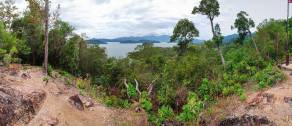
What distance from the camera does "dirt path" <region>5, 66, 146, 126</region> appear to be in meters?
18.7

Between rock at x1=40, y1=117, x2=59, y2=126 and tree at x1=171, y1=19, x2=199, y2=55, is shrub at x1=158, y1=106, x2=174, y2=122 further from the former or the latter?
tree at x1=171, y1=19, x2=199, y2=55

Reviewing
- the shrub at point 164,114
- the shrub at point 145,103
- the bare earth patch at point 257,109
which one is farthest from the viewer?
the shrub at point 145,103

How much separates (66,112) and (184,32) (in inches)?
925

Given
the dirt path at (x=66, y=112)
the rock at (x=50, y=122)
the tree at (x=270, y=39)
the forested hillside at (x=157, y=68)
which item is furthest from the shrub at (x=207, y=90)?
the tree at (x=270, y=39)

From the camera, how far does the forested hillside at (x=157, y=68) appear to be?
77.3ft

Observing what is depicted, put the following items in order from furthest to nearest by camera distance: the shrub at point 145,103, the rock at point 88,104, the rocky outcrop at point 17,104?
the rock at point 88,104, the shrub at point 145,103, the rocky outcrop at point 17,104

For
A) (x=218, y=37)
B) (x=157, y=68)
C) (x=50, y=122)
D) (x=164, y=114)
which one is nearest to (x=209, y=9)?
(x=218, y=37)

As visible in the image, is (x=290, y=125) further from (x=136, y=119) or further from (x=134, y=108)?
(x=134, y=108)

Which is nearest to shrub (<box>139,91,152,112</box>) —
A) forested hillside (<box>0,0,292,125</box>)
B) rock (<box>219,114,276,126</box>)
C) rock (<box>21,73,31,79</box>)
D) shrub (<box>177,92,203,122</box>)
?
forested hillside (<box>0,0,292,125</box>)

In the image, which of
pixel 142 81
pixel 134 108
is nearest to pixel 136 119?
pixel 134 108

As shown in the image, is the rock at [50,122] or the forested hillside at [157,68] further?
the forested hillside at [157,68]

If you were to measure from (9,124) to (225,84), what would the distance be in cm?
1367

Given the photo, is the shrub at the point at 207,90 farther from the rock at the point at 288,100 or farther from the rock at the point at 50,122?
the rock at the point at 50,122

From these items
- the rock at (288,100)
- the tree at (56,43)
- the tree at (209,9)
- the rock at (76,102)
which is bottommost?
the rock at (76,102)
